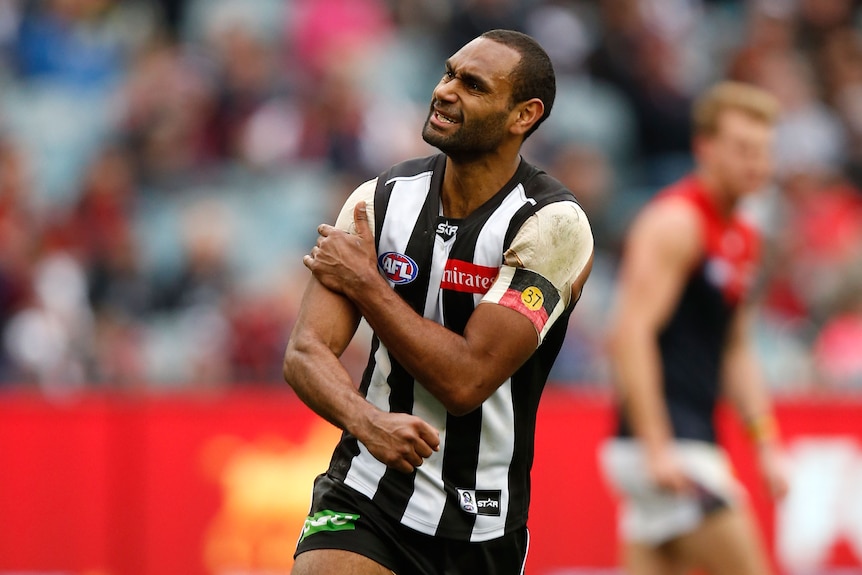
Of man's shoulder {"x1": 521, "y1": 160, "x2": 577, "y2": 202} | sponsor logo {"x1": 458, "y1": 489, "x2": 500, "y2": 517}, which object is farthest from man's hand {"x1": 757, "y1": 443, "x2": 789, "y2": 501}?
man's shoulder {"x1": 521, "y1": 160, "x2": 577, "y2": 202}

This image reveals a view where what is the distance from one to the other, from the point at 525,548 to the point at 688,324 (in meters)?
2.61

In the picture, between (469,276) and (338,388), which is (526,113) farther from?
(338,388)

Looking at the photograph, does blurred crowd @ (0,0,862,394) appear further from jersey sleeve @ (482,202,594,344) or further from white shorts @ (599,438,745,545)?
jersey sleeve @ (482,202,594,344)

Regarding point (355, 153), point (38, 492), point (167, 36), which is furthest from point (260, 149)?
point (38, 492)

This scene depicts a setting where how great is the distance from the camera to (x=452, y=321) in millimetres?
4398

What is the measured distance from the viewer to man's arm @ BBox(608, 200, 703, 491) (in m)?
6.69

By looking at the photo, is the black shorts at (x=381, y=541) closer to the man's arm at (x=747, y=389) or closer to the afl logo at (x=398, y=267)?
the afl logo at (x=398, y=267)

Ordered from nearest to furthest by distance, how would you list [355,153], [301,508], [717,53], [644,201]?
[301,508], [355,153], [644,201], [717,53]

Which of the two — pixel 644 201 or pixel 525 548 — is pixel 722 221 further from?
pixel 644 201

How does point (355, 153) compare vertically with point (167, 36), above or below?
below

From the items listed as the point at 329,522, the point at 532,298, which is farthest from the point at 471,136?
the point at 329,522

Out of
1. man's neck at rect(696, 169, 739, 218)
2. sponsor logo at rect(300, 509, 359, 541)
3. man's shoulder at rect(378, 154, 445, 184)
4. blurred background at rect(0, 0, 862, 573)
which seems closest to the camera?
sponsor logo at rect(300, 509, 359, 541)

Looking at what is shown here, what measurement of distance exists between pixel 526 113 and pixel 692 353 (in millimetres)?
2850

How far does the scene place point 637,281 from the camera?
22.3ft
